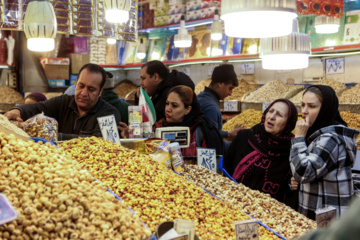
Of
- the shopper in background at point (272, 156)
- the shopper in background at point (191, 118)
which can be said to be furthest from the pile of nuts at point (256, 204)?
the shopper in background at point (191, 118)

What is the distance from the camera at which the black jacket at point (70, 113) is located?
2922 millimetres

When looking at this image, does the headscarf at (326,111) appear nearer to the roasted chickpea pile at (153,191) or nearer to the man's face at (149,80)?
the roasted chickpea pile at (153,191)

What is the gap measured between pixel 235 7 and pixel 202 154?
1260 mm

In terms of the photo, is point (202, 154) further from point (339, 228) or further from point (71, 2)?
point (339, 228)

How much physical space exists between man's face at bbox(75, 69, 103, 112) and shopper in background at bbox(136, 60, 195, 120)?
3.24ft

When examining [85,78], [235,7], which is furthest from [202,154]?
[235,7]

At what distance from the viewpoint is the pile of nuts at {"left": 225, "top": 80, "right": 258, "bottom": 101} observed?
581cm

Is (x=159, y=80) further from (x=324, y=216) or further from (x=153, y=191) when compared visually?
(x=324, y=216)

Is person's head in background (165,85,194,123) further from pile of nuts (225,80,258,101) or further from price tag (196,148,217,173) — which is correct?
pile of nuts (225,80,258,101)

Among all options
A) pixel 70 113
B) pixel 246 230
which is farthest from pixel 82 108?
pixel 246 230

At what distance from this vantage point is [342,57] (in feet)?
17.1

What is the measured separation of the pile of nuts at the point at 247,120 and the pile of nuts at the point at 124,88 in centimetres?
326

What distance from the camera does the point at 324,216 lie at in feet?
5.27

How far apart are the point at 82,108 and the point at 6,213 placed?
1979 mm
